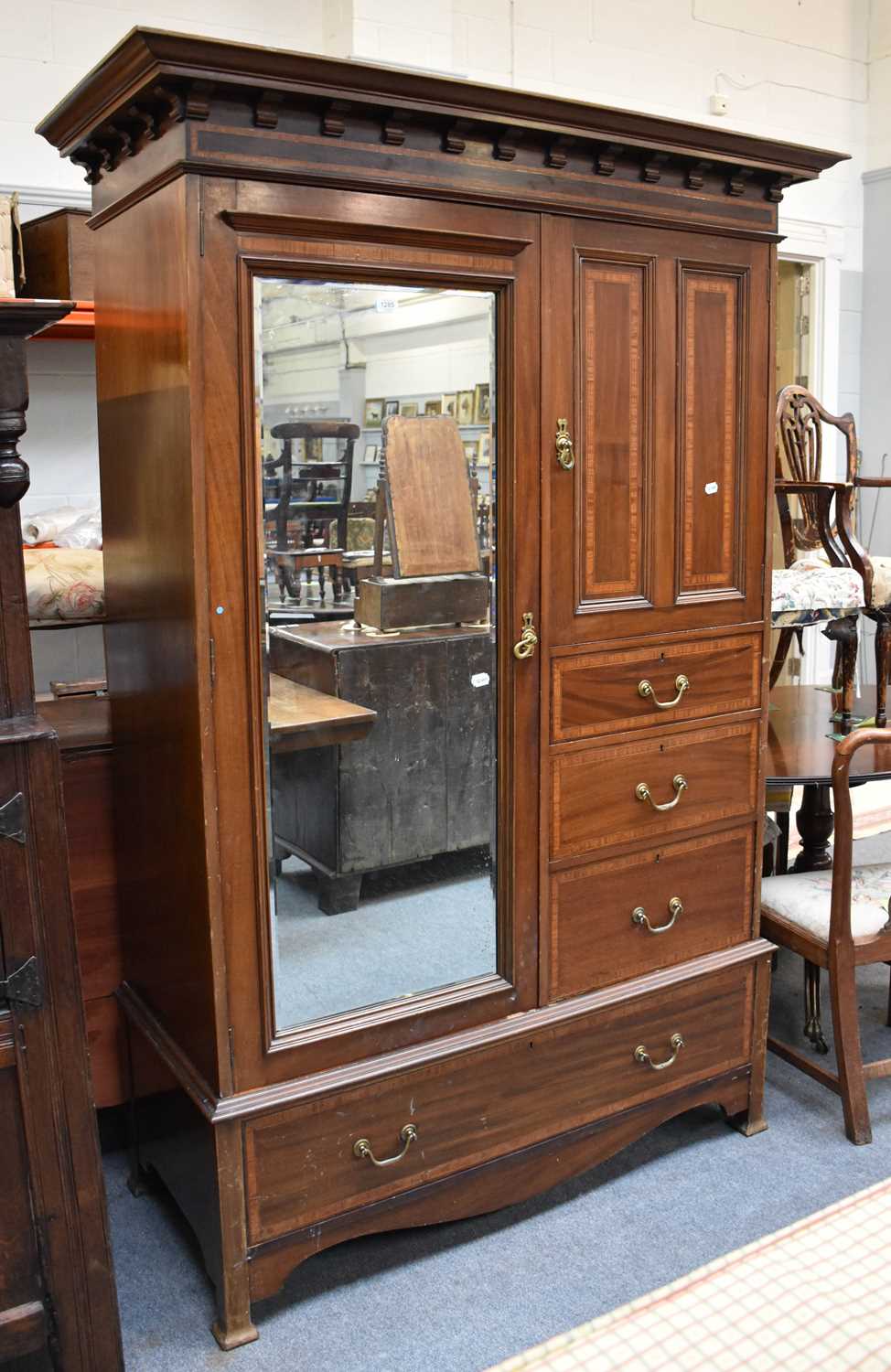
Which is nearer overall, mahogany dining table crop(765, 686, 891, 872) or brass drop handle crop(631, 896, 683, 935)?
brass drop handle crop(631, 896, 683, 935)

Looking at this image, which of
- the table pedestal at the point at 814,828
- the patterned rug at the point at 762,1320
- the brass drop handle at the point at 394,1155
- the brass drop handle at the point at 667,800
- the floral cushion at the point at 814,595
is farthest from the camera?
the table pedestal at the point at 814,828

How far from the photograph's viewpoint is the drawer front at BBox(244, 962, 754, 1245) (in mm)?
1920

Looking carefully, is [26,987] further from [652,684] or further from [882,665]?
[882,665]

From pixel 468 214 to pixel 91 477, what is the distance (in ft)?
5.58

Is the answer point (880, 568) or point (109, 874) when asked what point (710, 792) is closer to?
point (109, 874)

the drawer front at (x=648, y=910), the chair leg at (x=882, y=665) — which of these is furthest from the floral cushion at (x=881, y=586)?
the drawer front at (x=648, y=910)

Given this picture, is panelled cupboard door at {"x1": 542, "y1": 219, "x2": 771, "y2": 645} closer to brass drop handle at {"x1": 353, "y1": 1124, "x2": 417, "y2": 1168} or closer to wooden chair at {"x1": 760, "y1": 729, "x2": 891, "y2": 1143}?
wooden chair at {"x1": 760, "y1": 729, "x2": 891, "y2": 1143}

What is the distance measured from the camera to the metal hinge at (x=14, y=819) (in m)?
1.58

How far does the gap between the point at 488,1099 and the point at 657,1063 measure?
40 cm

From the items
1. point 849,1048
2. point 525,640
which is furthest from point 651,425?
point 849,1048

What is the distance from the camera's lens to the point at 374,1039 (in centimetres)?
198

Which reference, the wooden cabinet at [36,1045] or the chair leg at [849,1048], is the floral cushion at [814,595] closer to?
the chair leg at [849,1048]

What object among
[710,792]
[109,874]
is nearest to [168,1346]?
[109,874]

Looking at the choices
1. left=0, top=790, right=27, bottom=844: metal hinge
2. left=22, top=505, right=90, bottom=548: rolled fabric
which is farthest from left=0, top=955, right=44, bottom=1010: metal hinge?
left=22, top=505, right=90, bottom=548: rolled fabric
